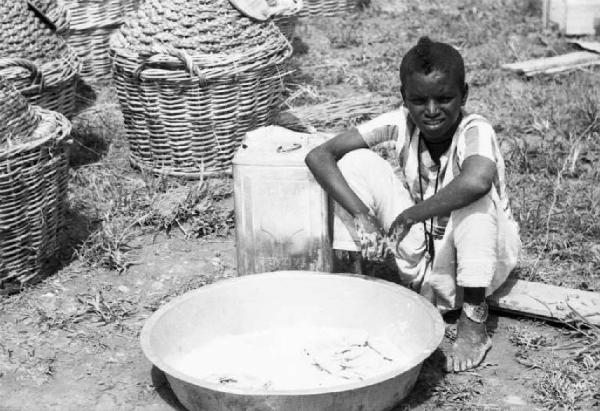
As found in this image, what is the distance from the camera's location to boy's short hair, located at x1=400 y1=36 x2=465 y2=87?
3035 millimetres

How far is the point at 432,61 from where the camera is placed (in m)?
3.03

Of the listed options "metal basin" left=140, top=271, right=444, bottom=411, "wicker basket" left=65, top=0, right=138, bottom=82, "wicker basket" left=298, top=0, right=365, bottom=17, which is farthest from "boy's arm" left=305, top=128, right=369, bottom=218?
"wicker basket" left=298, top=0, right=365, bottom=17

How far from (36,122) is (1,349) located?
2.94 feet

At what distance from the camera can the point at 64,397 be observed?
3.08 m

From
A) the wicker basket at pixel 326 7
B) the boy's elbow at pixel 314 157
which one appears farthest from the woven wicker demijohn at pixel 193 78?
the wicker basket at pixel 326 7

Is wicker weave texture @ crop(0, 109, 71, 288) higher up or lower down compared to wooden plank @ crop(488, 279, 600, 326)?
higher up

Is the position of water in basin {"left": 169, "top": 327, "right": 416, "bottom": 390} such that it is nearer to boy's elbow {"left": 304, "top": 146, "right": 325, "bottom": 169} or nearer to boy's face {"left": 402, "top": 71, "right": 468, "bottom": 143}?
boy's elbow {"left": 304, "top": 146, "right": 325, "bottom": 169}

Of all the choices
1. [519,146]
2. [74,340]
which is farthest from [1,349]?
[519,146]

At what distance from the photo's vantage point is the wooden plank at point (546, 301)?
3.32 metres

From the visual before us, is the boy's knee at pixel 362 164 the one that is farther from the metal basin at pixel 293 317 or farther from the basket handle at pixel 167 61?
the basket handle at pixel 167 61

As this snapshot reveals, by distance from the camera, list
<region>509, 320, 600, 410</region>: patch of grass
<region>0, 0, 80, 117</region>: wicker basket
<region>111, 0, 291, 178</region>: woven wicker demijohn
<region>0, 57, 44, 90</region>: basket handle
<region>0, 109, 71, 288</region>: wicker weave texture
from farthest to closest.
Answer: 1. <region>0, 0, 80, 117</region>: wicker basket
2. <region>111, 0, 291, 178</region>: woven wicker demijohn
3. <region>0, 57, 44, 90</region>: basket handle
4. <region>0, 109, 71, 288</region>: wicker weave texture
5. <region>509, 320, 600, 410</region>: patch of grass

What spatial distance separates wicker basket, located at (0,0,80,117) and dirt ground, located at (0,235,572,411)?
1.07 metres

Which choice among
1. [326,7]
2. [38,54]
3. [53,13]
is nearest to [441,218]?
[38,54]

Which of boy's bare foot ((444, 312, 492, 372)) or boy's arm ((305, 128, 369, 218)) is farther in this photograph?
boy's arm ((305, 128, 369, 218))
